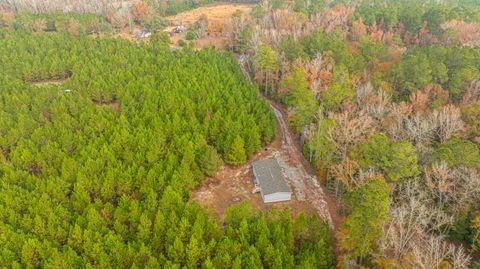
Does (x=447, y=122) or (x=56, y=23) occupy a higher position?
(x=56, y=23)

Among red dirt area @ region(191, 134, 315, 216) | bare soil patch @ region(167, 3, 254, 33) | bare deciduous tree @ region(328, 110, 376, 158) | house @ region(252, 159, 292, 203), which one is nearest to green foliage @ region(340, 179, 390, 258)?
bare deciduous tree @ region(328, 110, 376, 158)

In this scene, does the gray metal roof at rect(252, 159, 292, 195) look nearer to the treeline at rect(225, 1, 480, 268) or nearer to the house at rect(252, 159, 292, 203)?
the house at rect(252, 159, 292, 203)

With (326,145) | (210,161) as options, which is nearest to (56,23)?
(210,161)

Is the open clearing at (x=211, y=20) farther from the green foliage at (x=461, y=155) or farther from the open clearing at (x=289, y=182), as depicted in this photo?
the green foliage at (x=461, y=155)

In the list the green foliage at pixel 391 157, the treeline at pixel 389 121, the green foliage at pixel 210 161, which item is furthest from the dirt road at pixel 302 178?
the green foliage at pixel 210 161

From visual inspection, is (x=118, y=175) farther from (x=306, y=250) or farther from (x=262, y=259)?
(x=306, y=250)

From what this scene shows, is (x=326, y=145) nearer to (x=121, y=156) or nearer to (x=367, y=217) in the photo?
(x=367, y=217)
